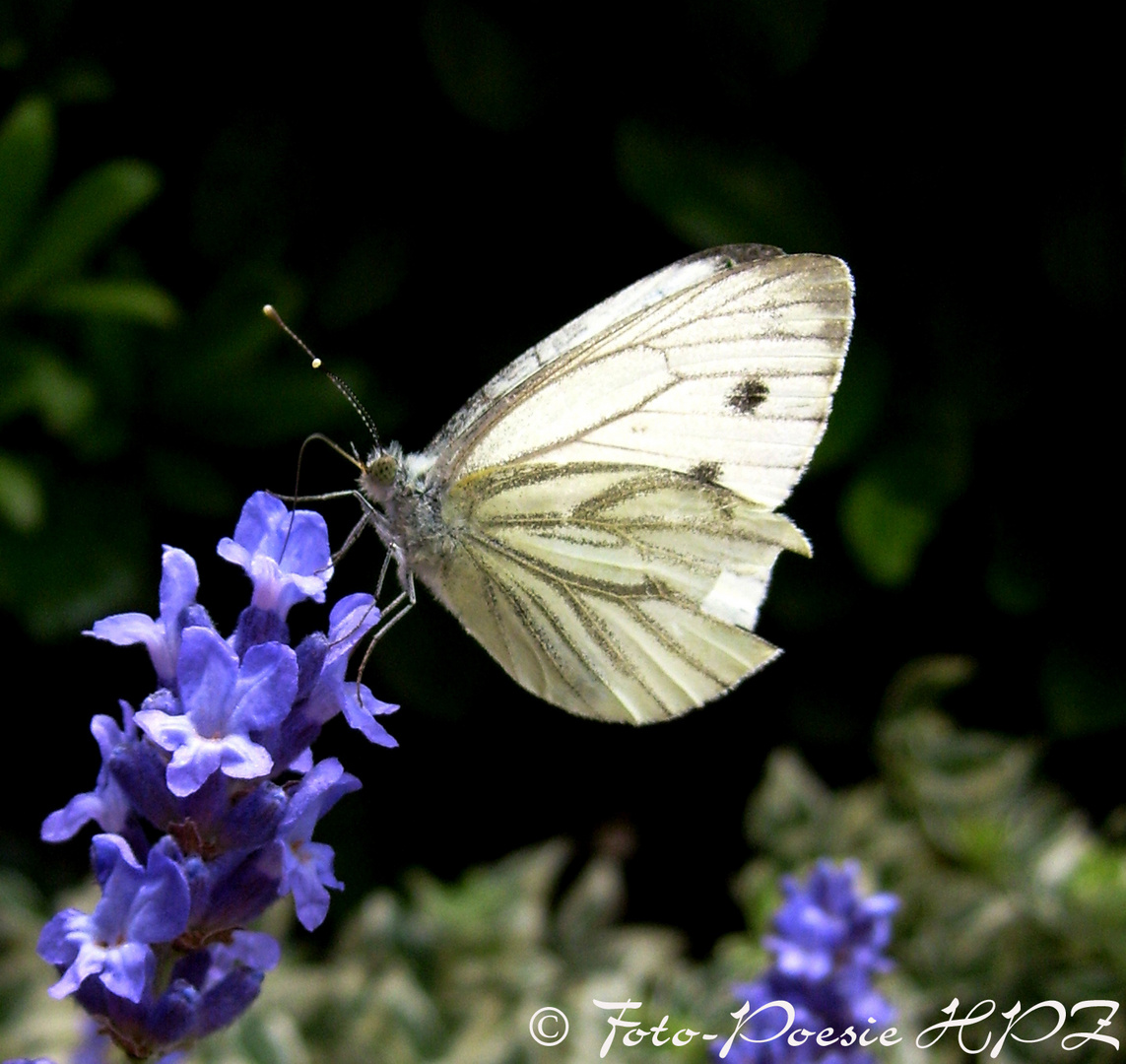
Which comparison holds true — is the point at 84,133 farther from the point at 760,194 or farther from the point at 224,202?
the point at 760,194

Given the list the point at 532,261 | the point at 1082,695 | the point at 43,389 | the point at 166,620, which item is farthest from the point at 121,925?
the point at 1082,695

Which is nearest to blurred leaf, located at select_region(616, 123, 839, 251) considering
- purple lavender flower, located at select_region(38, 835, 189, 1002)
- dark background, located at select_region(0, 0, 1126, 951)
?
dark background, located at select_region(0, 0, 1126, 951)

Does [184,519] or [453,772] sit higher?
[184,519]

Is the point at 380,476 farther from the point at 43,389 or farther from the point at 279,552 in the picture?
the point at 43,389

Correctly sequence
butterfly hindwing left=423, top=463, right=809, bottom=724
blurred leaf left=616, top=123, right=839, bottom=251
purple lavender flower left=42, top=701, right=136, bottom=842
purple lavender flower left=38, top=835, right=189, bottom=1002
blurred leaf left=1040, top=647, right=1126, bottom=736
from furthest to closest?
1. blurred leaf left=1040, top=647, right=1126, bottom=736
2. blurred leaf left=616, top=123, right=839, bottom=251
3. butterfly hindwing left=423, top=463, right=809, bottom=724
4. purple lavender flower left=42, top=701, right=136, bottom=842
5. purple lavender flower left=38, top=835, right=189, bottom=1002

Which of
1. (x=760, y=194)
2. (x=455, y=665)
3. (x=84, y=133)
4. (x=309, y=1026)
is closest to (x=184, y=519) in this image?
(x=455, y=665)

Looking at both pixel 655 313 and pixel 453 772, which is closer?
pixel 655 313

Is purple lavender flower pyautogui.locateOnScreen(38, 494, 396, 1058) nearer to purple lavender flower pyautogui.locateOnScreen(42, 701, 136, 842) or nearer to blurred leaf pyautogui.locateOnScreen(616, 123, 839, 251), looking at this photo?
purple lavender flower pyautogui.locateOnScreen(42, 701, 136, 842)
